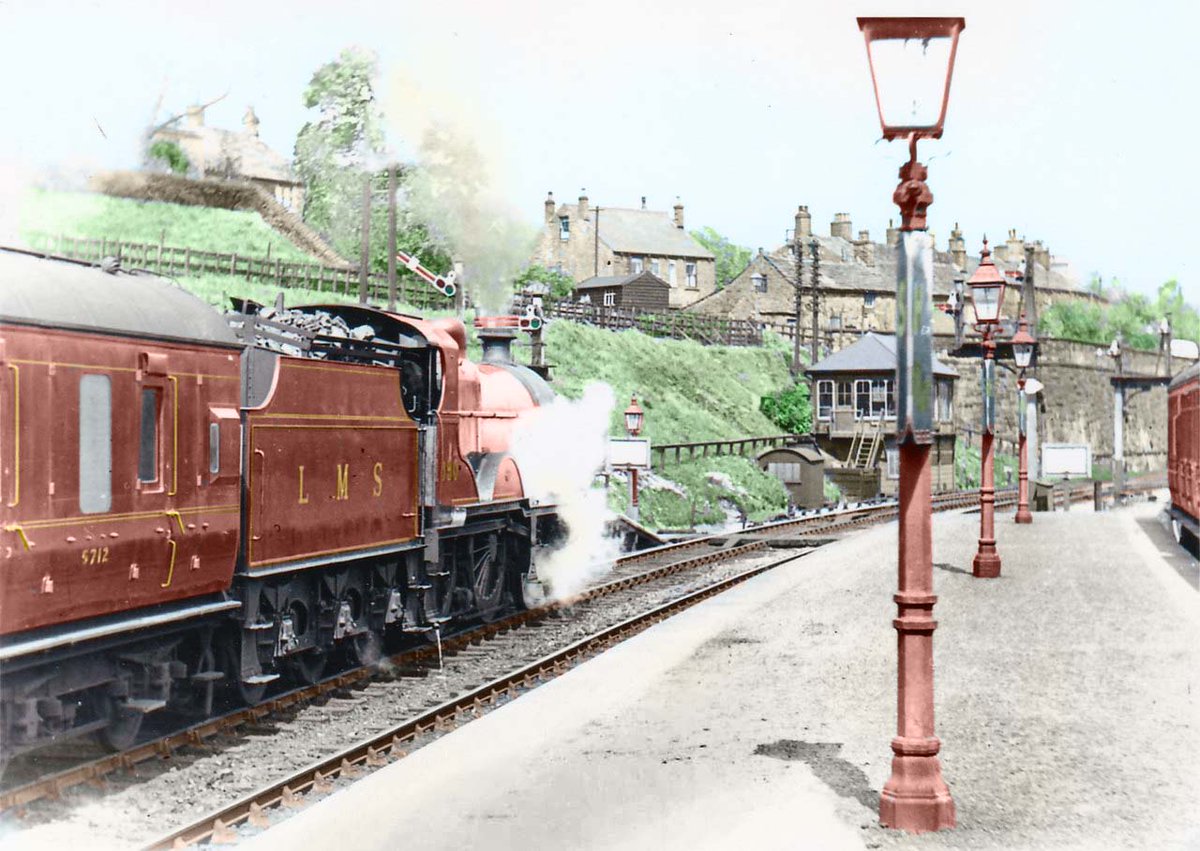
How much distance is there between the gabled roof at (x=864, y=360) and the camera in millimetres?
54375

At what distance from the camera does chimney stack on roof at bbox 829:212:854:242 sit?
291ft

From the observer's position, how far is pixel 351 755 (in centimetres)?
1112

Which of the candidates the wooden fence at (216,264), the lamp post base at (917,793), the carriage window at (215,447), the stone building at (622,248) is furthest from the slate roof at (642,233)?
the lamp post base at (917,793)

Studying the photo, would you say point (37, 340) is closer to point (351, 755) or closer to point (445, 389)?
point (351, 755)

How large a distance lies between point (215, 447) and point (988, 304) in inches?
476

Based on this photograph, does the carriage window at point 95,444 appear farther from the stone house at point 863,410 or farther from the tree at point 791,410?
the tree at point 791,410

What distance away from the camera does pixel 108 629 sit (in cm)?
963

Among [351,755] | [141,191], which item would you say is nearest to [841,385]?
[141,191]

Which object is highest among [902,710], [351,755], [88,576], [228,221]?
[228,221]

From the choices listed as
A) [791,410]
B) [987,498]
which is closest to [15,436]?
[987,498]

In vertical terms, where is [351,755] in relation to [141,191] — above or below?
below

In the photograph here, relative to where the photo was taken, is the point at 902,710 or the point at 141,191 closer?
Result: the point at 902,710

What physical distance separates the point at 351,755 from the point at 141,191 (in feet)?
104

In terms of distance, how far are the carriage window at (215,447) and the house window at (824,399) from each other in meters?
46.3
